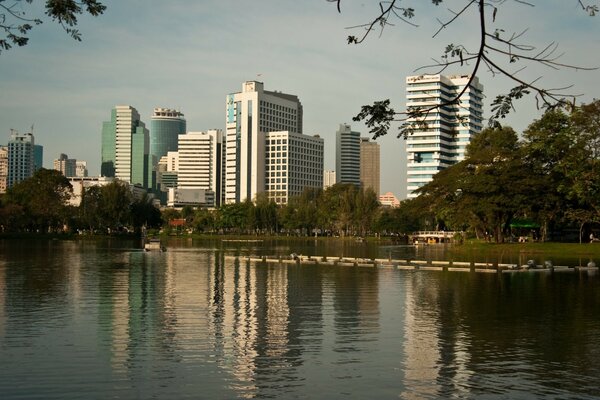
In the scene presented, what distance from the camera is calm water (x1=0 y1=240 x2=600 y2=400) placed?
499 inches

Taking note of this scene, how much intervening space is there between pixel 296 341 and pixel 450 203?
197 feet

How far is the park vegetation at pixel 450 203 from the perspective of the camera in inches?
2399

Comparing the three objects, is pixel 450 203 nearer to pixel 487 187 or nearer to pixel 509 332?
pixel 487 187

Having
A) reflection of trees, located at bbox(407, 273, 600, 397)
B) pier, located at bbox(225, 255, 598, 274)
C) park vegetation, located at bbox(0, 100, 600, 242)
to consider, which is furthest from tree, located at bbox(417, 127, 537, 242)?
reflection of trees, located at bbox(407, 273, 600, 397)

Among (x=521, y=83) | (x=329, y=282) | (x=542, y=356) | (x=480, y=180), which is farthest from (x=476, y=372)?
(x=480, y=180)

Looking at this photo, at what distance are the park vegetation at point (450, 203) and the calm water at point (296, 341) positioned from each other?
13.9 feet

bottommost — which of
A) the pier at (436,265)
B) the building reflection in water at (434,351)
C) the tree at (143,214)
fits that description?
the building reflection in water at (434,351)

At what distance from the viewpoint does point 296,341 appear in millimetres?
17031

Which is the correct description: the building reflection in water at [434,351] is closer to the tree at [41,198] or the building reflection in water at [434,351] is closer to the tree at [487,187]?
the tree at [487,187]

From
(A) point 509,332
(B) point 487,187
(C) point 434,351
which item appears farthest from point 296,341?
(B) point 487,187

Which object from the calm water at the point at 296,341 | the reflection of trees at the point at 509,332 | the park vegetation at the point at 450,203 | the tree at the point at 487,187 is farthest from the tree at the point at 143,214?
the reflection of trees at the point at 509,332

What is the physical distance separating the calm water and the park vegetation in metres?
4.24

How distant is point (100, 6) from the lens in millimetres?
9453

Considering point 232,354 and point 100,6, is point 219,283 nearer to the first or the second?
point 232,354
